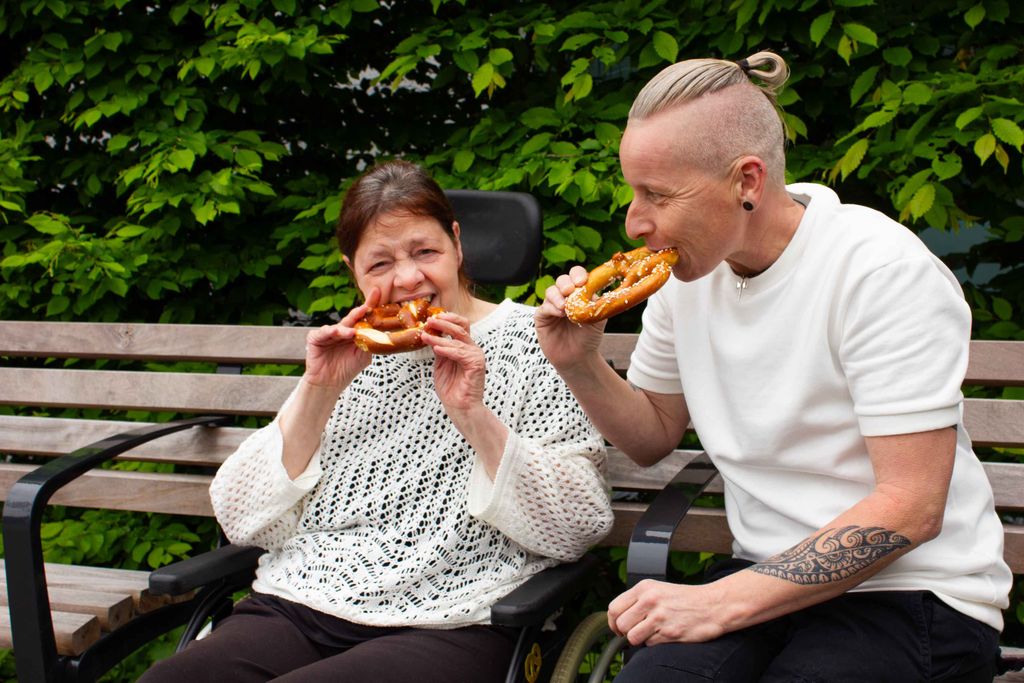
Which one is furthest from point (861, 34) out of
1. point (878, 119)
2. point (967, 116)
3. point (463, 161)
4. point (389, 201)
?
point (389, 201)

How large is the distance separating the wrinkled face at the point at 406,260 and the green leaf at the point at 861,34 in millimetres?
1540

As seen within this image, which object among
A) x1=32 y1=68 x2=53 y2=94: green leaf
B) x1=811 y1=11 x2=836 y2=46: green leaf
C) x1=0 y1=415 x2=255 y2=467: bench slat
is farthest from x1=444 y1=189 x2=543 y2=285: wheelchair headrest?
x1=32 y1=68 x2=53 y2=94: green leaf

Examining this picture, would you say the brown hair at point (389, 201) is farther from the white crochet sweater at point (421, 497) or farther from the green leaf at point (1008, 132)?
the green leaf at point (1008, 132)

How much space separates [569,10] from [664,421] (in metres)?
1.93

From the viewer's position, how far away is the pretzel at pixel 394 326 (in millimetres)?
2703

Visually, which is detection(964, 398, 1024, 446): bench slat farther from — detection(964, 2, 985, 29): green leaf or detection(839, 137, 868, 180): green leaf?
detection(964, 2, 985, 29): green leaf

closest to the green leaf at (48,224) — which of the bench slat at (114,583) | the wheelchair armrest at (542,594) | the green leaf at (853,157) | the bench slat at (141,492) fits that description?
the bench slat at (141,492)

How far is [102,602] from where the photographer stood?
10.1 feet

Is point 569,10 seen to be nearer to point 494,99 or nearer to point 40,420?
point 494,99

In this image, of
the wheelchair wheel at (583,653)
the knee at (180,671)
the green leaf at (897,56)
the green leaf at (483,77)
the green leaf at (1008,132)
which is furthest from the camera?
the green leaf at (483,77)

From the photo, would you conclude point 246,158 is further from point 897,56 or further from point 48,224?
point 897,56

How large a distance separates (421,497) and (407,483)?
2.3 inches

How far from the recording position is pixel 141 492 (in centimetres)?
368

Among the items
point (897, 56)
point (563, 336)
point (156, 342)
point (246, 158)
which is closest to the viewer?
point (563, 336)
